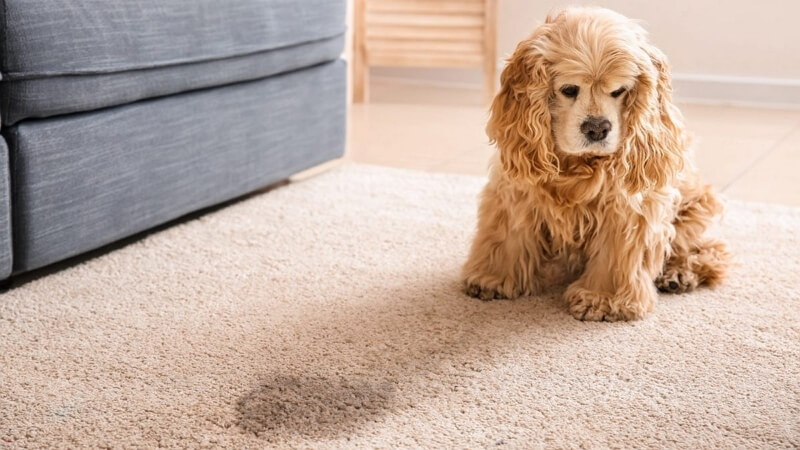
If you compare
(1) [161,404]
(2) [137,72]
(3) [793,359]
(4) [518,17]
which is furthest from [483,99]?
(1) [161,404]

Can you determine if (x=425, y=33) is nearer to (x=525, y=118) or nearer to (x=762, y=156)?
(x=762, y=156)

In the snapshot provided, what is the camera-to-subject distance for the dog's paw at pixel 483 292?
1883 millimetres

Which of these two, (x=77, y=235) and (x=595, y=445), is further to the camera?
(x=77, y=235)

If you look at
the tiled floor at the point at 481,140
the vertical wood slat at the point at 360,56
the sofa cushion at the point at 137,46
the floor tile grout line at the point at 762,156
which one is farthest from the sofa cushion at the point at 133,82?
the vertical wood slat at the point at 360,56

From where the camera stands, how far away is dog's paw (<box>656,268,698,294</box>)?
194 cm

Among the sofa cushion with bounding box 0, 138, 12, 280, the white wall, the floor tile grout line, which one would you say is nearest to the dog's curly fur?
the sofa cushion with bounding box 0, 138, 12, 280

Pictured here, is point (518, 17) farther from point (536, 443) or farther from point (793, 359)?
point (536, 443)

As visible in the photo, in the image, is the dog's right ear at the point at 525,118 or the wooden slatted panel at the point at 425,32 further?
the wooden slatted panel at the point at 425,32

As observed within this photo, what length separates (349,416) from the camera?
138cm

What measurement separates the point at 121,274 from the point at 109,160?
0.83 feet

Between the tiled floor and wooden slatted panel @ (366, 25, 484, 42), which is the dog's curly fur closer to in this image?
the tiled floor

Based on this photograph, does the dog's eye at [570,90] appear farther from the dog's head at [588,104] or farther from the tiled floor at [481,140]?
the tiled floor at [481,140]

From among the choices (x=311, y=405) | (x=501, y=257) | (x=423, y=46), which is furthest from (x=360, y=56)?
(x=311, y=405)

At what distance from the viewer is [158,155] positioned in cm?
216
